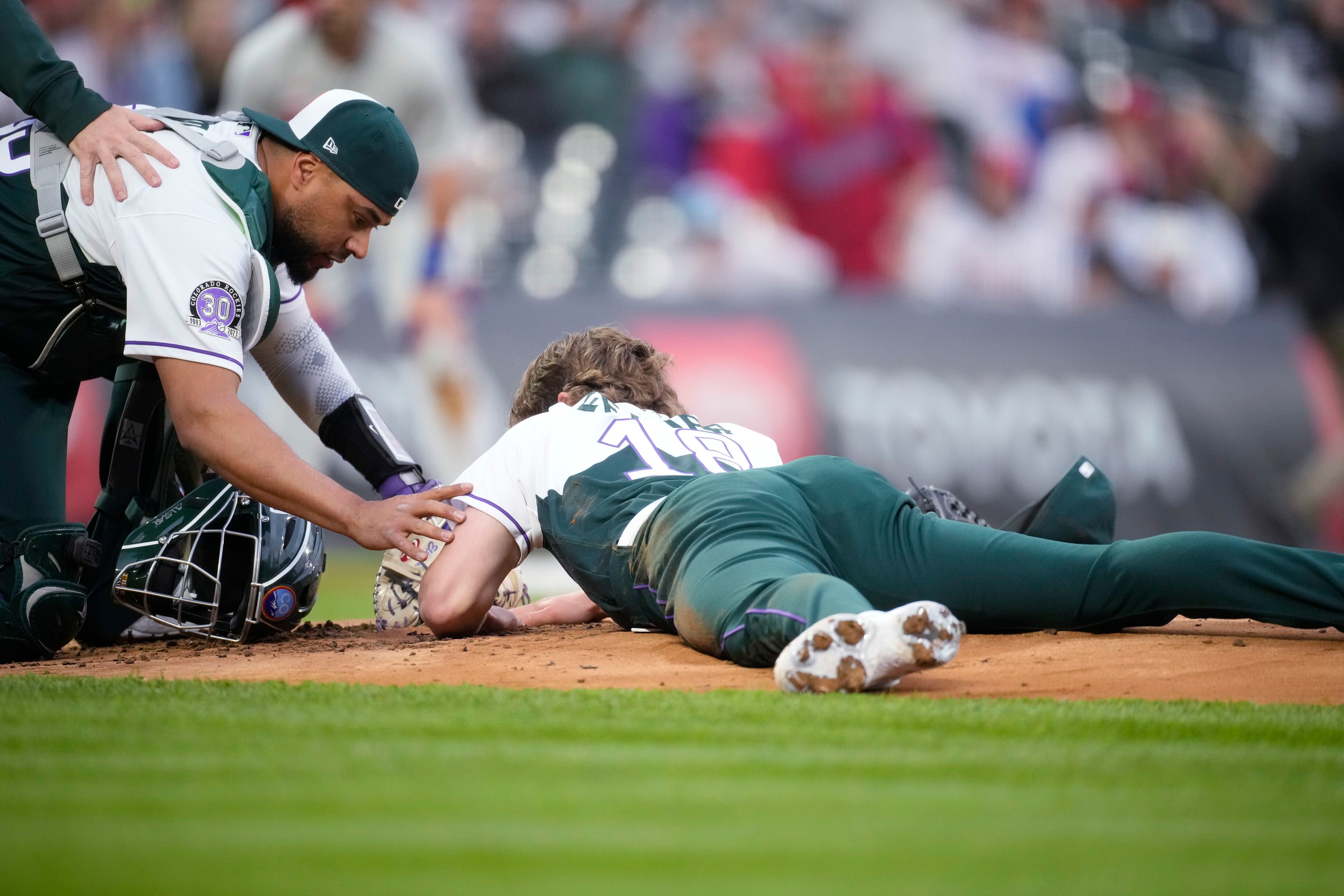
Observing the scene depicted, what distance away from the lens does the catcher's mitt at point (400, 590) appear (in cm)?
482

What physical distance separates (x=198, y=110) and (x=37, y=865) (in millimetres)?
10463

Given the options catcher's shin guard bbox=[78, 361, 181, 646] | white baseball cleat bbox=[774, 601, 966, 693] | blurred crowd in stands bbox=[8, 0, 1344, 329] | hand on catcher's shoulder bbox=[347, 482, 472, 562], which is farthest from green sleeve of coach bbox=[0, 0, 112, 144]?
blurred crowd in stands bbox=[8, 0, 1344, 329]

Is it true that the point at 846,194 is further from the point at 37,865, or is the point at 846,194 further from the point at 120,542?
the point at 37,865

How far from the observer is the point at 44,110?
4168 mm

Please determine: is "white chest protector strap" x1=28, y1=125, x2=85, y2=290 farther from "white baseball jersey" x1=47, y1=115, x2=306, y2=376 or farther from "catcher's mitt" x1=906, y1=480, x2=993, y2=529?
"catcher's mitt" x1=906, y1=480, x2=993, y2=529

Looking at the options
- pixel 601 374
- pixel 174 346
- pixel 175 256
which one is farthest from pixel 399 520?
pixel 601 374

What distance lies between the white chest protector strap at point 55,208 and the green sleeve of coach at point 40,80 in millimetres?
61

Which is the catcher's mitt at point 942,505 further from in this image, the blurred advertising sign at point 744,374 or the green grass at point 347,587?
the blurred advertising sign at point 744,374

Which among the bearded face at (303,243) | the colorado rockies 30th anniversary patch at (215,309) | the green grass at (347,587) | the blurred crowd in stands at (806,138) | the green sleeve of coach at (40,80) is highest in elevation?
the blurred crowd in stands at (806,138)

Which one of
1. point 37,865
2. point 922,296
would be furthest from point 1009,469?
point 37,865

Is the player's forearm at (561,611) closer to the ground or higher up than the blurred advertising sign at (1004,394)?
closer to the ground

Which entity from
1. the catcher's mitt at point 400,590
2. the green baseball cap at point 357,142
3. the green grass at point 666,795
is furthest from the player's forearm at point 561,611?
the green grass at point 666,795

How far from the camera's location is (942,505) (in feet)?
15.1

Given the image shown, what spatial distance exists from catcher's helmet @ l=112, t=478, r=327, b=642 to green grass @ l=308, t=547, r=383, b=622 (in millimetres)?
347
